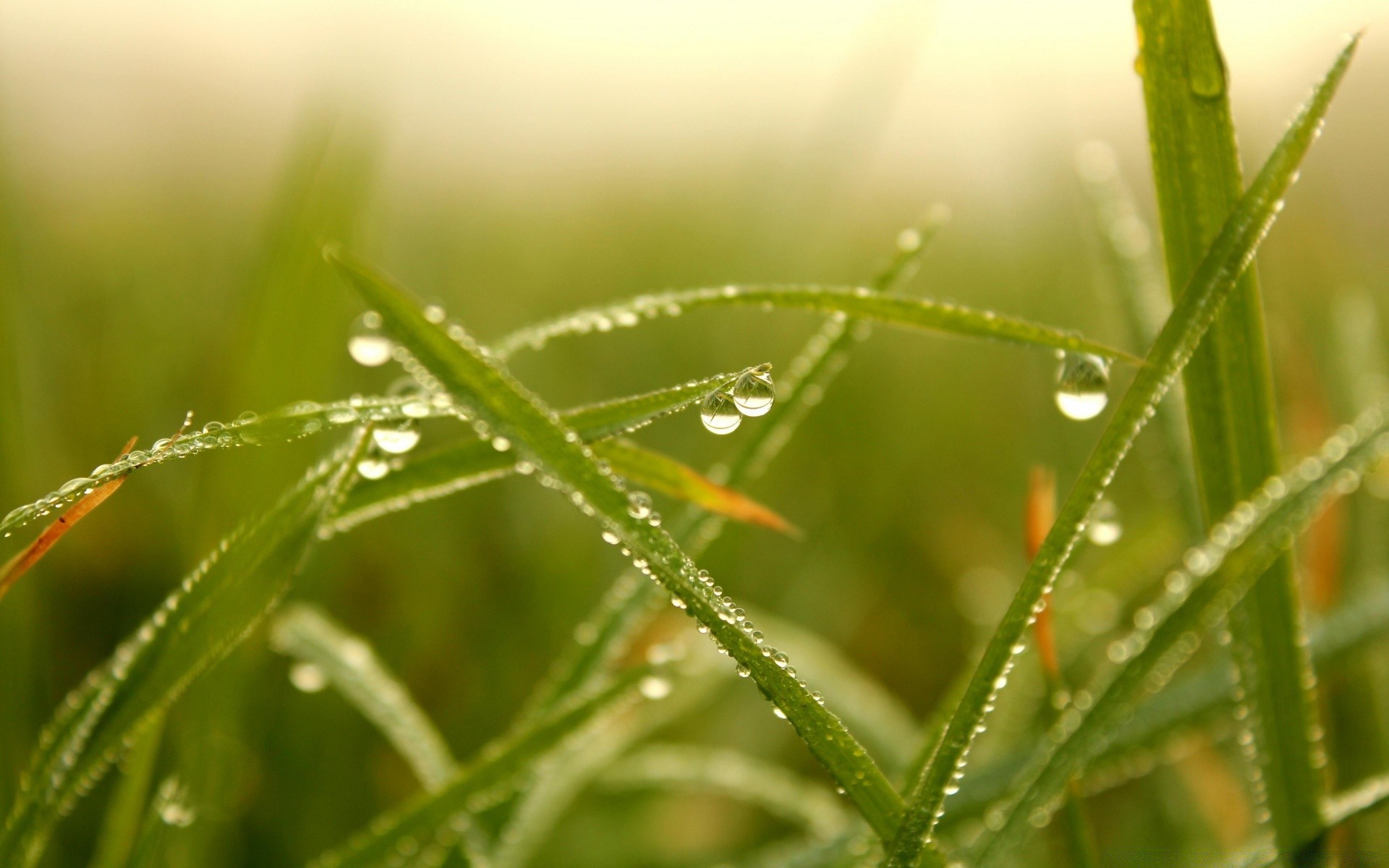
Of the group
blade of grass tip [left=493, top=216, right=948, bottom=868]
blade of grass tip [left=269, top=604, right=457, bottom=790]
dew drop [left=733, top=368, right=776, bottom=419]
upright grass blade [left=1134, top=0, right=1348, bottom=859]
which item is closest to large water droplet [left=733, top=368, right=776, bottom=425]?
dew drop [left=733, top=368, right=776, bottom=419]

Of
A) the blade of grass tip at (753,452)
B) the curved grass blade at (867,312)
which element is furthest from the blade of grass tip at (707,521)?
the curved grass blade at (867,312)

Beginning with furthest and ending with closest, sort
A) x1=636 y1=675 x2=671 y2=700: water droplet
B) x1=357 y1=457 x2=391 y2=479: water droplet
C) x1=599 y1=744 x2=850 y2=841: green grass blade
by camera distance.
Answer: x1=599 y1=744 x2=850 y2=841: green grass blade < x1=636 y1=675 x2=671 y2=700: water droplet < x1=357 y1=457 x2=391 y2=479: water droplet

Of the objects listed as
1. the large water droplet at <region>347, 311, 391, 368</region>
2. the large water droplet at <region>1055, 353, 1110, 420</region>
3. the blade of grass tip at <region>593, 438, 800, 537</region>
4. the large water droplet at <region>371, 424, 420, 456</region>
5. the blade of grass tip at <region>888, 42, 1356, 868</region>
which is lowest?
the blade of grass tip at <region>888, 42, 1356, 868</region>

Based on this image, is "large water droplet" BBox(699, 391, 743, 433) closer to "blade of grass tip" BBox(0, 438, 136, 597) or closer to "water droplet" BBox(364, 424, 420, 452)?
"water droplet" BBox(364, 424, 420, 452)

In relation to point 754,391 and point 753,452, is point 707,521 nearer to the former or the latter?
point 753,452

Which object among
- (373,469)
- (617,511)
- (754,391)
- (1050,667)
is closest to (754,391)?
(754,391)

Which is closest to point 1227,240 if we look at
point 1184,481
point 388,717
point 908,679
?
point 1184,481

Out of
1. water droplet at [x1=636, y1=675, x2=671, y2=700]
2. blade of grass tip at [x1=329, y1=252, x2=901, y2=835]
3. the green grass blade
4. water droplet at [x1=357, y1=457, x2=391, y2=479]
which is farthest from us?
the green grass blade

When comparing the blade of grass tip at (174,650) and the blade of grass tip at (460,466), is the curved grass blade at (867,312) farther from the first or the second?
the blade of grass tip at (174,650)
